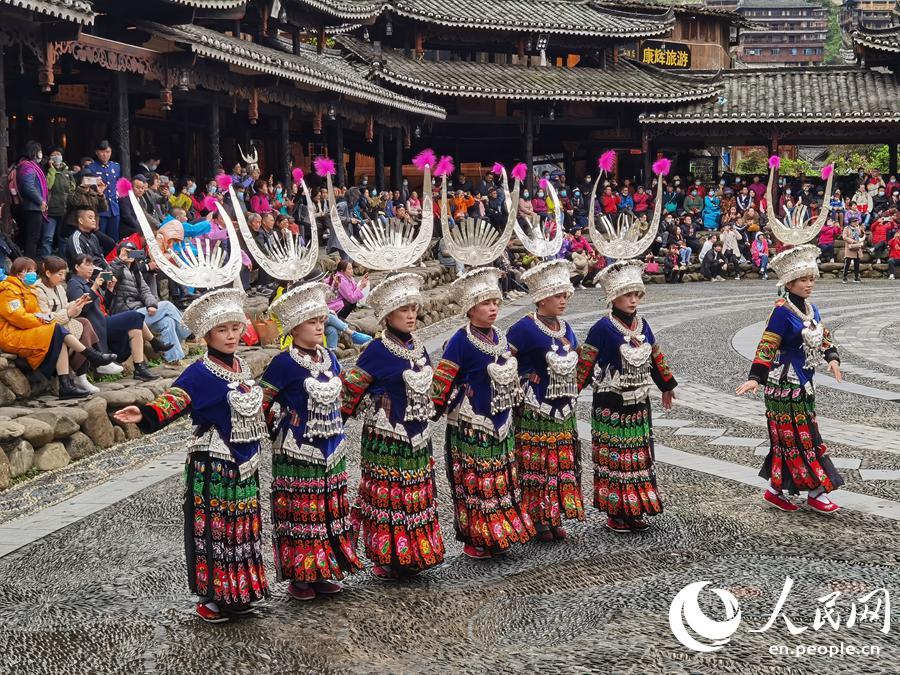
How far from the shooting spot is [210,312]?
565 cm

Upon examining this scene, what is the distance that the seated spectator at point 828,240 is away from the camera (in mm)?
29531

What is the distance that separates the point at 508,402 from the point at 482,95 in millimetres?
23746

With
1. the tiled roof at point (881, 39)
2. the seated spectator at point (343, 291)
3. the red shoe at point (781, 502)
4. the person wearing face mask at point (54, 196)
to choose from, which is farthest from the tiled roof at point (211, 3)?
the tiled roof at point (881, 39)

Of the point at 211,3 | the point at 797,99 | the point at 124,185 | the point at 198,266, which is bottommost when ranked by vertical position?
the point at 198,266

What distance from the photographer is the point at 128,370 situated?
11.4 metres

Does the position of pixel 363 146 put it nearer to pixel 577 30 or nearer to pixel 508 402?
pixel 577 30

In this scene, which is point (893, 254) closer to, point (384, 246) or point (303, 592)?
point (384, 246)

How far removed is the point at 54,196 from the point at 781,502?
990 centimetres

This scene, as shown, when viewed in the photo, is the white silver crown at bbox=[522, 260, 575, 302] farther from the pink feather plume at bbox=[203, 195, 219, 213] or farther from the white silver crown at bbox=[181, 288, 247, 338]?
the pink feather plume at bbox=[203, 195, 219, 213]

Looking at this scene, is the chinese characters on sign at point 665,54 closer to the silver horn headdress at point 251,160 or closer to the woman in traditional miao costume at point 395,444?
the silver horn headdress at point 251,160

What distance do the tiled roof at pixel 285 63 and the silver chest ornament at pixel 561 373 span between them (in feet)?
37.8

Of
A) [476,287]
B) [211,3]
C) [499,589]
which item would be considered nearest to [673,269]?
[211,3]

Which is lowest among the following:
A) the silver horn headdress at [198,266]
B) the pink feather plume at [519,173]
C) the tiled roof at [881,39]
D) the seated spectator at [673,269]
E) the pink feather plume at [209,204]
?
the seated spectator at [673,269]

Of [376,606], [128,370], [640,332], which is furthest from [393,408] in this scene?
[128,370]
